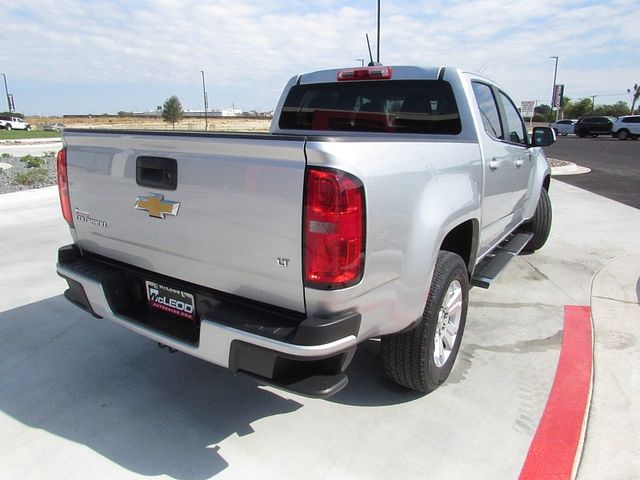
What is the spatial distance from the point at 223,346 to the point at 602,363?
2.52m

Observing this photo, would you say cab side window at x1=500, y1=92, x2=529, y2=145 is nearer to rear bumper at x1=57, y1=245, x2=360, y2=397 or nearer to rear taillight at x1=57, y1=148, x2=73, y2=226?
rear bumper at x1=57, y1=245, x2=360, y2=397

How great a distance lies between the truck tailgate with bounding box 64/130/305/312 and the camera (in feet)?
6.34

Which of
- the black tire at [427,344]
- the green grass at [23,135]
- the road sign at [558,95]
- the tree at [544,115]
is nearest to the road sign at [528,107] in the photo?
the black tire at [427,344]

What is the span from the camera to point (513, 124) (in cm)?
445

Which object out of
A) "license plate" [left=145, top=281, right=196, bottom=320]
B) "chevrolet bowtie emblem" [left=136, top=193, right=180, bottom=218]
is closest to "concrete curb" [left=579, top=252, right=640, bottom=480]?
"license plate" [left=145, top=281, right=196, bottom=320]

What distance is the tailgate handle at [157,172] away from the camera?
7.27 feet

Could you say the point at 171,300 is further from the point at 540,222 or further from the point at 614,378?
the point at 540,222

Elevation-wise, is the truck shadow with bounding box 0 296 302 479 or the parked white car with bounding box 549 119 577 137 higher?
the parked white car with bounding box 549 119 577 137

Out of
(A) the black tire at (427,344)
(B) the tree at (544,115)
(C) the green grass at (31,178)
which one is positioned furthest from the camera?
(B) the tree at (544,115)

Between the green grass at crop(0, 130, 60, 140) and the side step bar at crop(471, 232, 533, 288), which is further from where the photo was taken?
the green grass at crop(0, 130, 60, 140)

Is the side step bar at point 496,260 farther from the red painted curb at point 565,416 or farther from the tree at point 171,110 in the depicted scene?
the tree at point 171,110

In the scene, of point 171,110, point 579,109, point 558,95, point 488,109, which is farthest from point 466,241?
point 579,109

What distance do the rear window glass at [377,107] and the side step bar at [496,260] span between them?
3.42 ft

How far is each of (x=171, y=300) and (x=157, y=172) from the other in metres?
0.63
